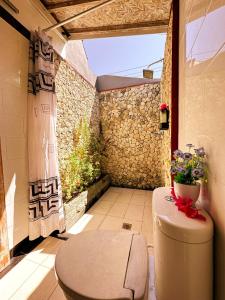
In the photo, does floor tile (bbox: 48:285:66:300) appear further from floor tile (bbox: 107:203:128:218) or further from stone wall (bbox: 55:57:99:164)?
stone wall (bbox: 55:57:99:164)

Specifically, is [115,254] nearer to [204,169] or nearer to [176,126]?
[204,169]

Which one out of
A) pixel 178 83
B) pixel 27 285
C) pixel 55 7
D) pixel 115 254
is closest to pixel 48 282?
pixel 27 285

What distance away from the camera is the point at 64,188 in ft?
7.14

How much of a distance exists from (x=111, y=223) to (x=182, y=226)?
5.64 feet

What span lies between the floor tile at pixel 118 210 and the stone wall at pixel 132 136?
100 centimetres

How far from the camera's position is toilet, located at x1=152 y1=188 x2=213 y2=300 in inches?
23.4

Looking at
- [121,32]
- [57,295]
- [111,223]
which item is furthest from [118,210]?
[121,32]

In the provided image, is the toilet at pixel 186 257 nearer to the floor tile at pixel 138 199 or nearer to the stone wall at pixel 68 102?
the stone wall at pixel 68 102

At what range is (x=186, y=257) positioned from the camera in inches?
23.8

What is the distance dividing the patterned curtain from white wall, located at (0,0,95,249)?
7 cm

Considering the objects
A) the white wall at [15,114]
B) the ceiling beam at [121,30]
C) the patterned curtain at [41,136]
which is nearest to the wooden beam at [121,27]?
the ceiling beam at [121,30]

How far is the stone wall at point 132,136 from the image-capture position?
3400mm

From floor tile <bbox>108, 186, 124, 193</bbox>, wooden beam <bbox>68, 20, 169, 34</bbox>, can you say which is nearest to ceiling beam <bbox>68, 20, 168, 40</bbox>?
wooden beam <bbox>68, 20, 169, 34</bbox>

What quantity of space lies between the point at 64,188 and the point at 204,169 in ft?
6.18
